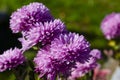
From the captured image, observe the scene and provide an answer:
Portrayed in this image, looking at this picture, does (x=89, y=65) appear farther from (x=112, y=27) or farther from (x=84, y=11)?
(x=84, y=11)

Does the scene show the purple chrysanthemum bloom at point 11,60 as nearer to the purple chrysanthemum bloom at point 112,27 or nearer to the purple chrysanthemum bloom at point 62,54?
the purple chrysanthemum bloom at point 62,54

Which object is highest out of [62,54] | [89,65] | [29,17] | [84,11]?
[84,11]

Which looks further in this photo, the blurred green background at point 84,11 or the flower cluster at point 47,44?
the blurred green background at point 84,11

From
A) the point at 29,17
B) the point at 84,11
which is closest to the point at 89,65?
the point at 29,17

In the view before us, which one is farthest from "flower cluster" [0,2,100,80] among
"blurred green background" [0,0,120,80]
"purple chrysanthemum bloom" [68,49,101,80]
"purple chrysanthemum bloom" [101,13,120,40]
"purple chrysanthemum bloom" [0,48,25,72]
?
"blurred green background" [0,0,120,80]

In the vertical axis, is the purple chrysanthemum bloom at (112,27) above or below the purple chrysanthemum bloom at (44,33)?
above

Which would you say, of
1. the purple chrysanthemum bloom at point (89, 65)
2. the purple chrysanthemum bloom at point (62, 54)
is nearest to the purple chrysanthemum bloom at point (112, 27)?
the purple chrysanthemum bloom at point (89, 65)
